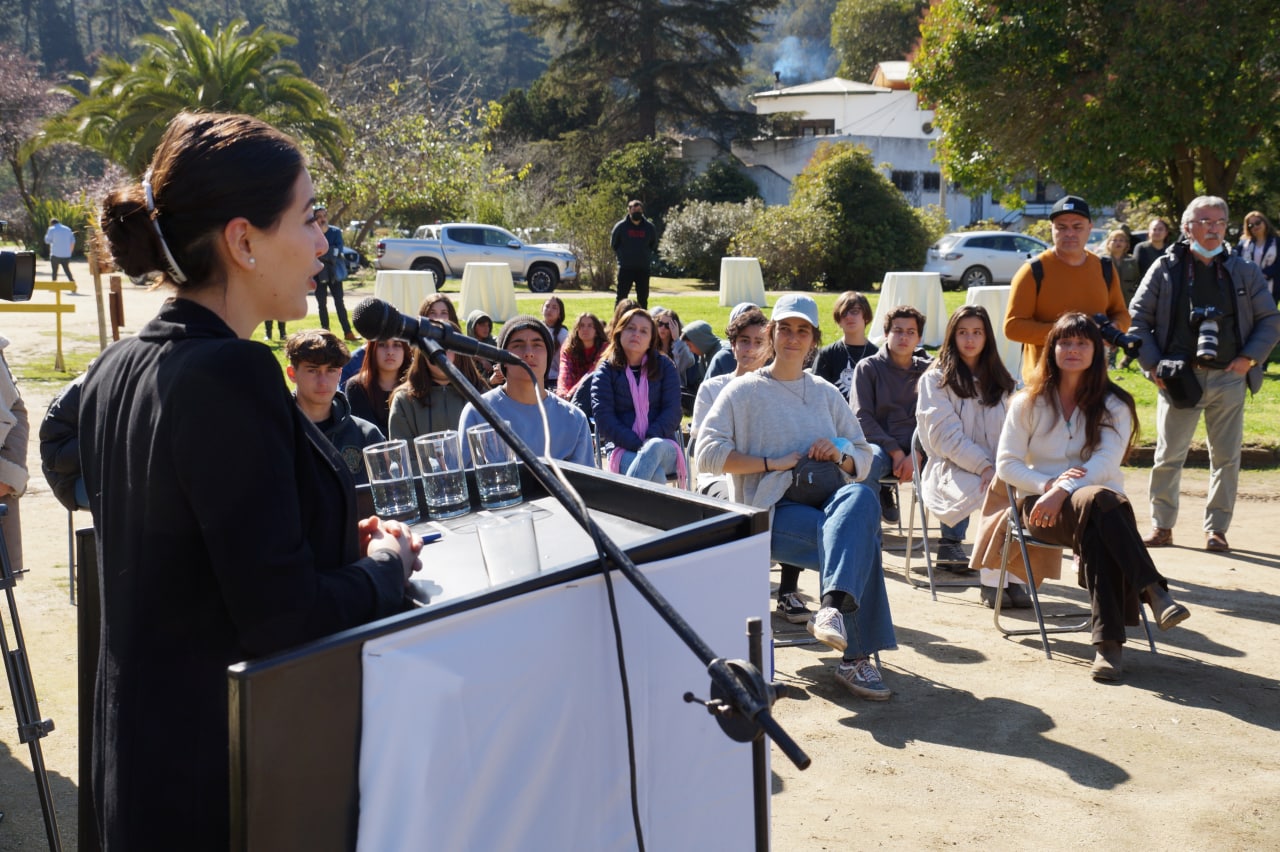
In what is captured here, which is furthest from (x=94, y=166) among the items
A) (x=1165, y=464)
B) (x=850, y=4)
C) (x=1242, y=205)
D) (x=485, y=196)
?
(x=1165, y=464)

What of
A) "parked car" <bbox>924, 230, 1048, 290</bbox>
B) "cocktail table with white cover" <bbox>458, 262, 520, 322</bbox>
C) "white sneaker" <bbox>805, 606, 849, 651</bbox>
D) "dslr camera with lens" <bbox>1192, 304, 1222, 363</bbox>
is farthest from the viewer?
"parked car" <bbox>924, 230, 1048, 290</bbox>

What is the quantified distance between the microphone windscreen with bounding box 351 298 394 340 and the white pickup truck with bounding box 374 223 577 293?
2469 cm

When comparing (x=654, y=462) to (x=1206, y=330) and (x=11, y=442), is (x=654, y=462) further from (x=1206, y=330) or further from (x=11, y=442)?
(x=1206, y=330)

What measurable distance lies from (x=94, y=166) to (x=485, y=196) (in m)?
38.1

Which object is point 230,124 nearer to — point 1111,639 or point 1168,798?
point 1168,798

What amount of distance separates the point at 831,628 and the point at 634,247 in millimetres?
14109

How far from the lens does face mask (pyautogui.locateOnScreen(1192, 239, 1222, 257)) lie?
7.00 meters

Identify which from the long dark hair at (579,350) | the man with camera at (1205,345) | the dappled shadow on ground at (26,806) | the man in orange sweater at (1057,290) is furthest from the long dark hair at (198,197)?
the man with camera at (1205,345)

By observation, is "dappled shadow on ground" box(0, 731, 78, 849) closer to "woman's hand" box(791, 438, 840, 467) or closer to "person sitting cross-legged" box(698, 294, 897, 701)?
"person sitting cross-legged" box(698, 294, 897, 701)

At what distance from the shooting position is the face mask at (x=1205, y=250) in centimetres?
700

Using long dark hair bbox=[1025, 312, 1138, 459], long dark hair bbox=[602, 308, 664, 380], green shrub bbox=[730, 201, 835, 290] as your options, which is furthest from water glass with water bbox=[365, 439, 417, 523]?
green shrub bbox=[730, 201, 835, 290]

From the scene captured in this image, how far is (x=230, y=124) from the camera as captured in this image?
1.86 meters

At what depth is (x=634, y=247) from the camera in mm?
18391

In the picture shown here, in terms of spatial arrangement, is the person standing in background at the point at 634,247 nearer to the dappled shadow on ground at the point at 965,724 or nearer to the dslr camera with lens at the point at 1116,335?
the dslr camera with lens at the point at 1116,335
